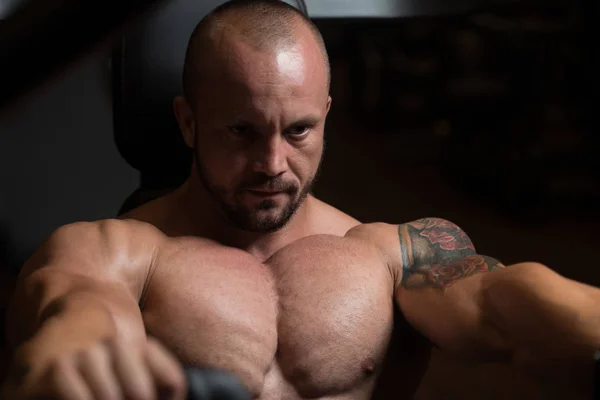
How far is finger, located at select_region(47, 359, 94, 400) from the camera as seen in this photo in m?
0.42

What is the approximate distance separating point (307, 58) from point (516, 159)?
0.74 m

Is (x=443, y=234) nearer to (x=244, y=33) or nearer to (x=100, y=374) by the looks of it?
(x=244, y=33)

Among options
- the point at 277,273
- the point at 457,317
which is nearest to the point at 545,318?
the point at 457,317

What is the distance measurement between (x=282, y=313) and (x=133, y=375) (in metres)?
0.50

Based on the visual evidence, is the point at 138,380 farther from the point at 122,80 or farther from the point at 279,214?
the point at 122,80

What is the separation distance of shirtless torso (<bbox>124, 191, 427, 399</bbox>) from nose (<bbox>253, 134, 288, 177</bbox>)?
126mm

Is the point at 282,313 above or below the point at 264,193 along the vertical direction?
below

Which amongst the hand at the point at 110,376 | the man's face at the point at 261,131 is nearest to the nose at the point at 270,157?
the man's face at the point at 261,131

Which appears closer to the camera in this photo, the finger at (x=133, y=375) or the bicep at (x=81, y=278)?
the finger at (x=133, y=375)

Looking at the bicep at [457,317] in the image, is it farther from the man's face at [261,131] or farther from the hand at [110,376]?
the hand at [110,376]

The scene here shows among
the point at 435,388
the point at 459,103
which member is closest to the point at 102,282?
the point at 435,388

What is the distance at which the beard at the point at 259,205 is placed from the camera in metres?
0.86

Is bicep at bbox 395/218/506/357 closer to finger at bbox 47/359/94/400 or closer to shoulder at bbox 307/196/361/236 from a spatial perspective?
shoulder at bbox 307/196/361/236

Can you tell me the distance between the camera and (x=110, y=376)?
0.40 metres
